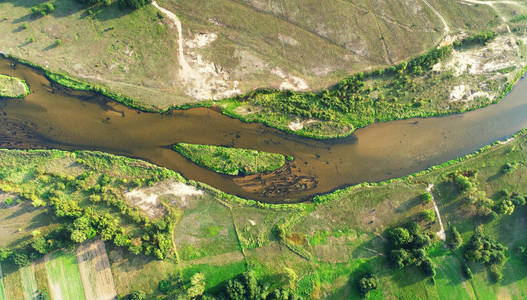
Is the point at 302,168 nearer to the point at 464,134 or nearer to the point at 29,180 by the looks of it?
the point at 464,134

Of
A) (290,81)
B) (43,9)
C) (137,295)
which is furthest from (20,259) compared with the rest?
(290,81)

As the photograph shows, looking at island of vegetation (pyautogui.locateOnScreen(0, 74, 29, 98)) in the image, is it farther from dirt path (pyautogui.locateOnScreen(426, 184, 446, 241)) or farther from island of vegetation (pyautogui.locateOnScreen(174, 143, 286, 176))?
dirt path (pyautogui.locateOnScreen(426, 184, 446, 241))

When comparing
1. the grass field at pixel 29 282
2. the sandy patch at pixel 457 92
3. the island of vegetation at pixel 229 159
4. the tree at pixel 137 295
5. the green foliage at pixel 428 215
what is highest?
the sandy patch at pixel 457 92

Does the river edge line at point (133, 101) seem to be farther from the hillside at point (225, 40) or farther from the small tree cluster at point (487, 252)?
the small tree cluster at point (487, 252)

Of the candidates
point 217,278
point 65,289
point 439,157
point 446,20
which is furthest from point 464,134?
point 65,289

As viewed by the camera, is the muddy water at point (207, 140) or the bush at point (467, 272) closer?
the bush at point (467, 272)

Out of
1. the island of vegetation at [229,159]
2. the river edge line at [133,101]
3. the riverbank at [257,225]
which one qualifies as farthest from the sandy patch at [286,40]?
the riverbank at [257,225]

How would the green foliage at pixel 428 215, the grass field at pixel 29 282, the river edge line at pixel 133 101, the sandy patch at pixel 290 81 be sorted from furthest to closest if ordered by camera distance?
the sandy patch at pixel 290 81, the river edge line at pixel 133 101, the green foliage at pixel 428 215, the grass field at pixel 29 282
